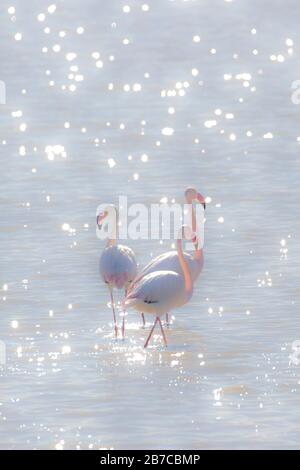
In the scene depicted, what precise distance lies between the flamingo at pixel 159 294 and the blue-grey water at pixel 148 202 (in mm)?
389

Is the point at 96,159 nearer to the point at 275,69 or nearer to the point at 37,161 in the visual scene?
the point at 37,161

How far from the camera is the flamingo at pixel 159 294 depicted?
18297 mm

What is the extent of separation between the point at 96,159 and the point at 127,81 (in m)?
7.06

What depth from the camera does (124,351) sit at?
58.9 ft

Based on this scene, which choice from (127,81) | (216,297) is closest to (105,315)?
(216,297)

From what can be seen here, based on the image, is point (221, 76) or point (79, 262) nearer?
point (79, 262)

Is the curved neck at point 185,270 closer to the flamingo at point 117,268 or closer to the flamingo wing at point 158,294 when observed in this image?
the flamingo wing at point 158,294

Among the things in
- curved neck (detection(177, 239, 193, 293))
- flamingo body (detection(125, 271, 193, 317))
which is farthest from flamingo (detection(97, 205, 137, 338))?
flamingo body (detection(125, 271, 193, 317))

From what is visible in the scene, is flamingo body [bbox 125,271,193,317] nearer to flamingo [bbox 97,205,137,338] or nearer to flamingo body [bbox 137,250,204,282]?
flamingo body [bbox 137,250,204,282]

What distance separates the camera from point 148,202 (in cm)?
2545

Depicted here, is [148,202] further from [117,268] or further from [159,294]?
[159,294]

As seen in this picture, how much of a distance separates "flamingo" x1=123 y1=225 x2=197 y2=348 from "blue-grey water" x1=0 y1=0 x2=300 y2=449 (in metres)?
0.39

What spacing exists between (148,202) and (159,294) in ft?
23.7

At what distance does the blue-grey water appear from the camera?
52.1 ft
